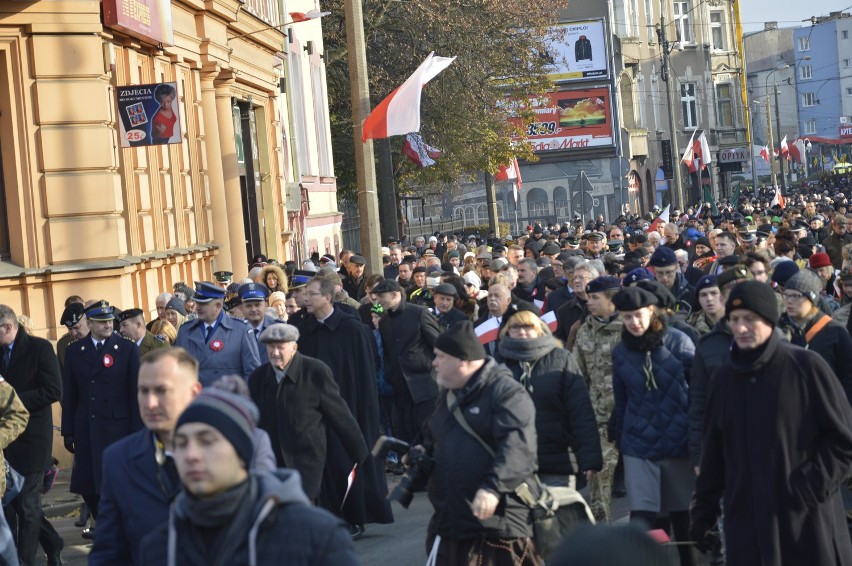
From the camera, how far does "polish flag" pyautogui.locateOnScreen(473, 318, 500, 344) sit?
463 inches

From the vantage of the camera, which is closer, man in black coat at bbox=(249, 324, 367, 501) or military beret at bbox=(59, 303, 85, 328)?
man in black coat at bbox=(249, 324, 367, 501)

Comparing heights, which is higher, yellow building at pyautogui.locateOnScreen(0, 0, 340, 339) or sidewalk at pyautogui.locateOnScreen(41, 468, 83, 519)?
yellow building at pyautogui.locateOnScreen(0, 0, 340, 339)

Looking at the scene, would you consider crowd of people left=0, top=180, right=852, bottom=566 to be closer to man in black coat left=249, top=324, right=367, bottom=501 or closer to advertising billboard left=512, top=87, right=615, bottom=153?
man in black coat left=249, top=324, right=367, bottom=501

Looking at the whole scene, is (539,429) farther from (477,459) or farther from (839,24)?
(839,24)

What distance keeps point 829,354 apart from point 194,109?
611 inches

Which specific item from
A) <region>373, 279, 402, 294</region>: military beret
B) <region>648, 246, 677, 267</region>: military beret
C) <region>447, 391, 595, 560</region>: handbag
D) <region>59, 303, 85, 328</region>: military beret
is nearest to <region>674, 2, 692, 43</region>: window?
<region>648, 246, 677, 267</region>: military beret

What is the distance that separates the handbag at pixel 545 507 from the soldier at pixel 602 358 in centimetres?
247

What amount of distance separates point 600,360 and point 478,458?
118 inches

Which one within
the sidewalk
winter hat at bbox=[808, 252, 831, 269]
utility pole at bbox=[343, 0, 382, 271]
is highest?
utility pole at bbox=[343, 0, 382, 271]

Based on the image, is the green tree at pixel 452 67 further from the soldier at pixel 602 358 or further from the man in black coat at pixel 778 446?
the man in black coat at pixel 778 446

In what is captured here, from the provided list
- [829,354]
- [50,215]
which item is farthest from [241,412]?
[50,215]

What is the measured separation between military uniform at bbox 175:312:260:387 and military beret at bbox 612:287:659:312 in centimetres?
318

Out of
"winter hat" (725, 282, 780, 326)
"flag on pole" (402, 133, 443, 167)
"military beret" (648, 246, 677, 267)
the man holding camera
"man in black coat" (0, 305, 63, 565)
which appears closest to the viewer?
"winter hat" (725, 282, 780, 326)

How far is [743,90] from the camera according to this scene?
312ft
